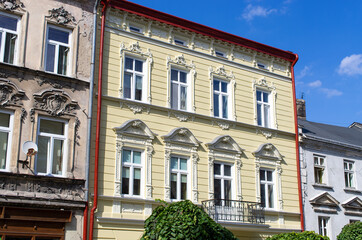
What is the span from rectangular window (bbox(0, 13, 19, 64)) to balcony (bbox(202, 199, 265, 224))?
29.1 feet

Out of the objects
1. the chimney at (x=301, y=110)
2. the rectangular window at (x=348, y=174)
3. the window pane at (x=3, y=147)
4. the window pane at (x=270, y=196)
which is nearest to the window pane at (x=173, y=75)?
the window pane at (x=270, y=196)

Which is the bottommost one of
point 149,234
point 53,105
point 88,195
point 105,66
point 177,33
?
point 149,234

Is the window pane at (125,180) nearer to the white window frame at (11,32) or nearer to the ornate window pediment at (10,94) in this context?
the ornate window pediment at (10,94)

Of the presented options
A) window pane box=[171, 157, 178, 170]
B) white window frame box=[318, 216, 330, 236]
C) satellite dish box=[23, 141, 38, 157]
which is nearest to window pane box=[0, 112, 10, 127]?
satellite dish box=[23, 141, 38, 157]

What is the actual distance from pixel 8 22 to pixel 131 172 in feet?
21.8

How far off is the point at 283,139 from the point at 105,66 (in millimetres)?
9066

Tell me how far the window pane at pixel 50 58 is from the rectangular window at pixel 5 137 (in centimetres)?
220

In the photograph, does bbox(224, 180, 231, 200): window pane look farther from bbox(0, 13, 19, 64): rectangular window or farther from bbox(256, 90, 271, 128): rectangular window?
bbox(0, 13, 19, 64): rectangular window

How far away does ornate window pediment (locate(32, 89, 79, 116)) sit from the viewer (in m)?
15.7

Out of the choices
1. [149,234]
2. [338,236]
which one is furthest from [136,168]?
[338,236]

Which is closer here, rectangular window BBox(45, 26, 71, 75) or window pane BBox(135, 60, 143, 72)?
rectangular window BBox(45, 26, 71, 75)

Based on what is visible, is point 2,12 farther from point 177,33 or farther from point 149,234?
point 149,234

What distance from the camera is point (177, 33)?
1986 centimetres

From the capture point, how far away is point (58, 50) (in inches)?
659
